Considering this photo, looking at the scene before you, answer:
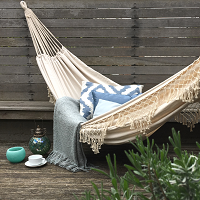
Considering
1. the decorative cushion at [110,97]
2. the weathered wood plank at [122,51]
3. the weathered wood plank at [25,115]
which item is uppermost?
the weathered wood plank at [122,51]

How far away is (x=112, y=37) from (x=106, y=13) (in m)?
0.25

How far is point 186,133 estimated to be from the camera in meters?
2.46

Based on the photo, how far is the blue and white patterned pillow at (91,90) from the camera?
1.99 meters

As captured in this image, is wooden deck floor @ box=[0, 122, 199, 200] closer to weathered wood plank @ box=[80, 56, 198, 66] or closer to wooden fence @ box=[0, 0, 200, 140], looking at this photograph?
wooden fence @ box=[0, 0, 200, 140]

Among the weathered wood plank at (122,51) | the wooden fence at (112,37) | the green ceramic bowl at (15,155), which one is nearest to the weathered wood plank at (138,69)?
the wooden fence at (112,37)

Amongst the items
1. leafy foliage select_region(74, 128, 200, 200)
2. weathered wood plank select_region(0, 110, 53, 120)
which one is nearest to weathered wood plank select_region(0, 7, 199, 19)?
weathered wood plank select_region(0, 110, 53, 120)

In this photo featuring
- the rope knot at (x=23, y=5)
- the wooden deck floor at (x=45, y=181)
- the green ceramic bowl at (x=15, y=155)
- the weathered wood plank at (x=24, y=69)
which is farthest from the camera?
the weathered wood plank at (x=24, y=69)

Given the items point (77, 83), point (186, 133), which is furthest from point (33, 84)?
point (186, 133)

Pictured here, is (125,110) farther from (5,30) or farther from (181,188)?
(5,30)

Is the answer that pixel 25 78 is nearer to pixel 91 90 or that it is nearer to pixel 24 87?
pixel 24 87

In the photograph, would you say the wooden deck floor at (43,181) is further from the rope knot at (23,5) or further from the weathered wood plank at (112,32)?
the rope knot at (23,5)

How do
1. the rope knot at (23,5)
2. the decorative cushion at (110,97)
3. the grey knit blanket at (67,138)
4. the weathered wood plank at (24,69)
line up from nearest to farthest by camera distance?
the grey knit blanket at (67,138) < the decorative cushion at (110,97) < the rope knot at (23,5) < the weathered wood plank at (24,69)

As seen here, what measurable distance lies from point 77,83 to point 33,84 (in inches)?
23.4

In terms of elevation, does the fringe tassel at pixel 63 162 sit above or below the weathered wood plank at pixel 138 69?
below
